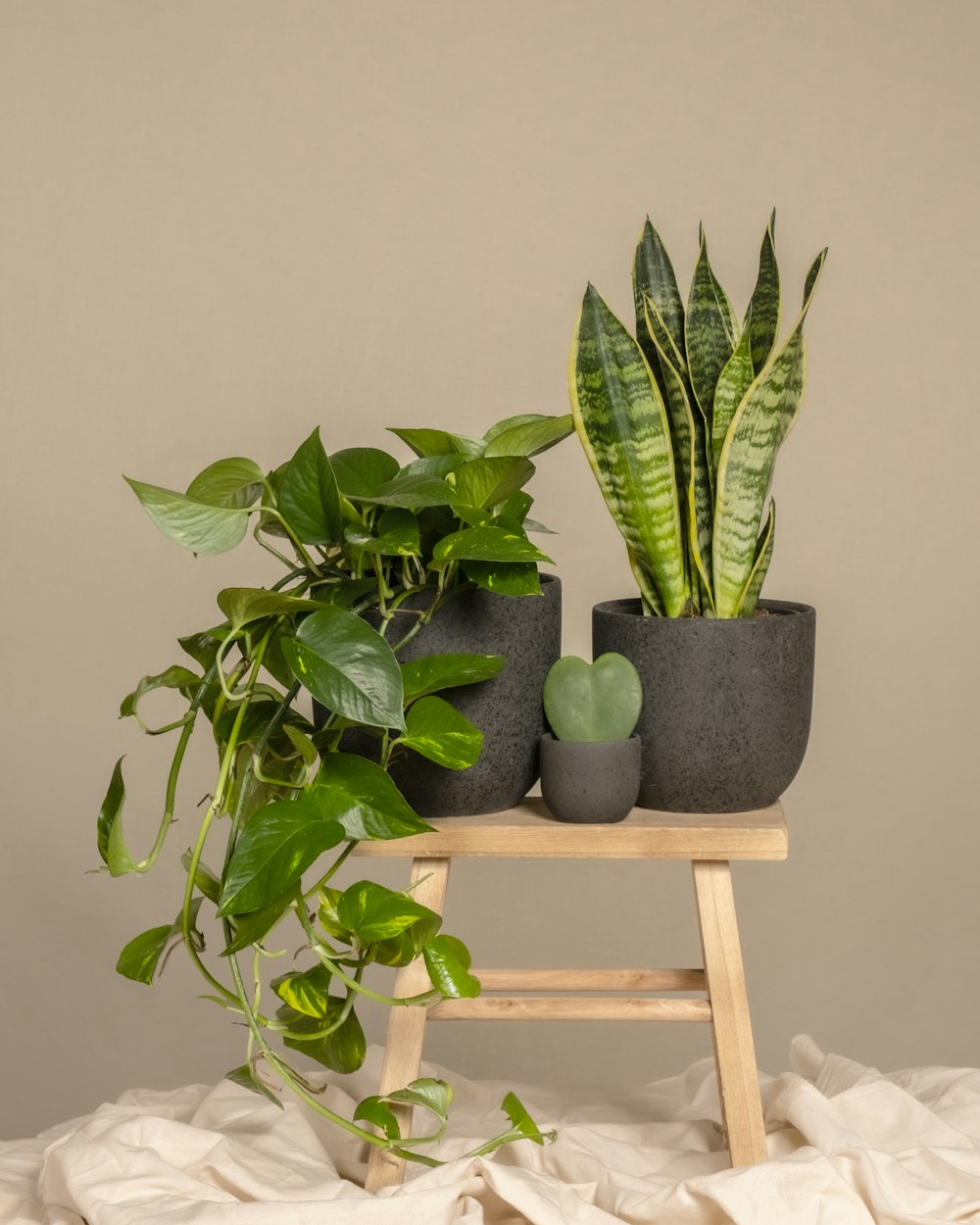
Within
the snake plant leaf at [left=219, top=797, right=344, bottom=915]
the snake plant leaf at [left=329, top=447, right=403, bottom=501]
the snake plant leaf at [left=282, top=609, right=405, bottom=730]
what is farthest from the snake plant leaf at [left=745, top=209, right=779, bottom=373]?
the snake plant leaf at [left=219, top=797, right=344, bottom=915]

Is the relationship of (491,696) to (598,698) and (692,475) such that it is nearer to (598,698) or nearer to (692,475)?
(598,698)

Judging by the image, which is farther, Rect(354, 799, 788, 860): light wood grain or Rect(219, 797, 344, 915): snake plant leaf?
Rect(354, 799, 788, 860): light wood grain

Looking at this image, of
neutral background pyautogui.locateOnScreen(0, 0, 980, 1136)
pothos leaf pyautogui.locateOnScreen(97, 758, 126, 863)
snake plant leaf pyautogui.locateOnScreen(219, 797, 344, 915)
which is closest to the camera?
snake plant leaf pyautogui.locateOnScreen(219, 797, 344, 915)

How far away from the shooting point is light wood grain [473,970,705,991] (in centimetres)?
138

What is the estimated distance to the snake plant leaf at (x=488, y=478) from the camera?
1122 mm

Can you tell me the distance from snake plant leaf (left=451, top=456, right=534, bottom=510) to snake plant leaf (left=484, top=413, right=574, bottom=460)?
36 millimetres

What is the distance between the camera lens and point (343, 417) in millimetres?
2238

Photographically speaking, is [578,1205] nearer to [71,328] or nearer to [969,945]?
[969,945]

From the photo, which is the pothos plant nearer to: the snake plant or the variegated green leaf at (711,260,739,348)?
the snake plant

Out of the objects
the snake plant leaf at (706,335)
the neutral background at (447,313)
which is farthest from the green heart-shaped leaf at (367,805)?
the neutral background at (447,313)

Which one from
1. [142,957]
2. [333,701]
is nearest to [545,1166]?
[142,957]

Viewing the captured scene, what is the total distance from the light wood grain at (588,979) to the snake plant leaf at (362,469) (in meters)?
0.51

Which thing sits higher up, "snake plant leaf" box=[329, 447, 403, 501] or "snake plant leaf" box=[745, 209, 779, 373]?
"snake plant leaf" box=[745, 209, 779, 373]

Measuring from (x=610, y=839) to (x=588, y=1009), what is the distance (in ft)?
0.56
